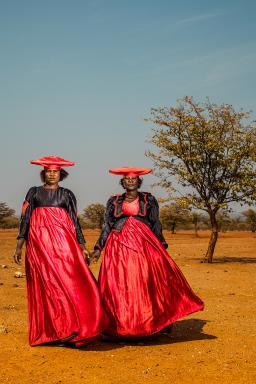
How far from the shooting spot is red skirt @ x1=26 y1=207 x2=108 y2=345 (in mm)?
6633

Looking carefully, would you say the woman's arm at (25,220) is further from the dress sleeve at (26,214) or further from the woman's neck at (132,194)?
the woman's neck at (132,194)

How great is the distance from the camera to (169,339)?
7.38 m

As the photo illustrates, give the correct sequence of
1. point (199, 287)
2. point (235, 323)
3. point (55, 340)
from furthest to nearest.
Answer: point (199, 287) → point (235, 323) → point (55, 340)

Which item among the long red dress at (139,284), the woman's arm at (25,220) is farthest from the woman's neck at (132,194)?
the woman's arm at (25,220)

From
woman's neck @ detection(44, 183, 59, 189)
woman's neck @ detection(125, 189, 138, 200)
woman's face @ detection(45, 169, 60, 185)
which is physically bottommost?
woman's neck @ detection(125, 189, 138, 200)

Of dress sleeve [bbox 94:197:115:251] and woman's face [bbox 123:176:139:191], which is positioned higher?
woman's face [bbox 123:176:139:191]

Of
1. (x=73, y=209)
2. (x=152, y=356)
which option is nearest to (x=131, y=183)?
(x=73, y=209)

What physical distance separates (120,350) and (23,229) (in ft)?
6.59

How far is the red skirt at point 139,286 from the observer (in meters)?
6.93

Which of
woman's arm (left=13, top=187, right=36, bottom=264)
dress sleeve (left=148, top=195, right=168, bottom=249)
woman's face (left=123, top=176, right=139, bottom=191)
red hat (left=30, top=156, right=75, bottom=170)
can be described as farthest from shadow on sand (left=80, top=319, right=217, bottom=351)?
red hat (left=30, top=156, right=75, bottom=170)

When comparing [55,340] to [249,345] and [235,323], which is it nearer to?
[249,345]

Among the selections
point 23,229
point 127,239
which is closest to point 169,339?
point 127,239

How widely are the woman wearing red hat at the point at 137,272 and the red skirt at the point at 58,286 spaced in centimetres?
35

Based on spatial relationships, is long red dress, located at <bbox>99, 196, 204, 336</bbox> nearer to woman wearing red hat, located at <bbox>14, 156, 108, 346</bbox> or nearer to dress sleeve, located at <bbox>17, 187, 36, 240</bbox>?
woman wearing red hat, located at <bbox>14, 156, 108, 346</bbox>
